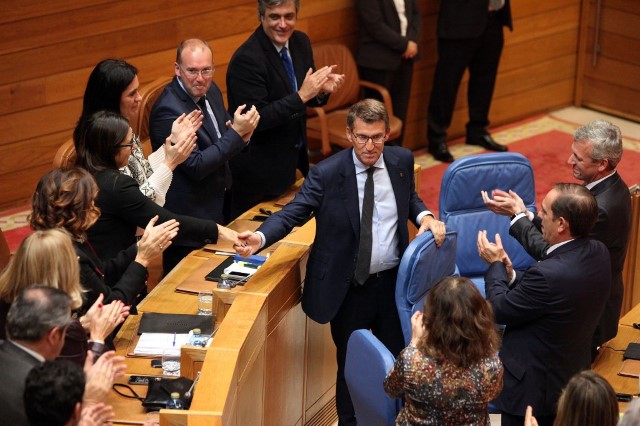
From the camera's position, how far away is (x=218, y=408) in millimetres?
3639

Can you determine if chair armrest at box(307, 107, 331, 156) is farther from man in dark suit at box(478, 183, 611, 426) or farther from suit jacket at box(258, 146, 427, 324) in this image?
man in dark suit at box(478, 183, 611, 426)

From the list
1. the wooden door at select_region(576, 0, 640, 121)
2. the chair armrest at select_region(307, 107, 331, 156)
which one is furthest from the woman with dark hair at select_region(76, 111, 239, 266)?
the wooden door at select_region(576, 0, 640, 121)

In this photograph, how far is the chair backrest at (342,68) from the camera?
7898 mm

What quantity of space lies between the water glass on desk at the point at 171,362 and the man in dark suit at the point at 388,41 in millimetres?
4151

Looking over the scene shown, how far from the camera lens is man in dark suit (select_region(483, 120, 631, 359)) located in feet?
15.6

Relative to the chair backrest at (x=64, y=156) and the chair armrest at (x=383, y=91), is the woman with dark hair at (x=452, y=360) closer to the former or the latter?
the chair backrest at (x=64, y=156)

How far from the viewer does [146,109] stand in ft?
20.9

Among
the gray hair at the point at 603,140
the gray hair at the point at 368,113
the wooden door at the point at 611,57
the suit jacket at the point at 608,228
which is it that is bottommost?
the wooden door at the point at 611,57

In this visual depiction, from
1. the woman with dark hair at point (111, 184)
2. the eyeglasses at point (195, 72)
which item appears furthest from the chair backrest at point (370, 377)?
the eyeglasses at point (195, 72)

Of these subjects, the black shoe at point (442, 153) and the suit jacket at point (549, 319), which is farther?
the black shoe at point (442, 153)

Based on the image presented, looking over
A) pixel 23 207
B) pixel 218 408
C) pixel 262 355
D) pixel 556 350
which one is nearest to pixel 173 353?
pixel 262 355

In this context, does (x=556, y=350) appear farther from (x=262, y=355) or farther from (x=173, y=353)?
(x=173, y=353)

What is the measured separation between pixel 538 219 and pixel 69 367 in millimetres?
2578

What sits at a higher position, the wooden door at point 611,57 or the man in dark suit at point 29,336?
the man in dark suit at point 29,336
